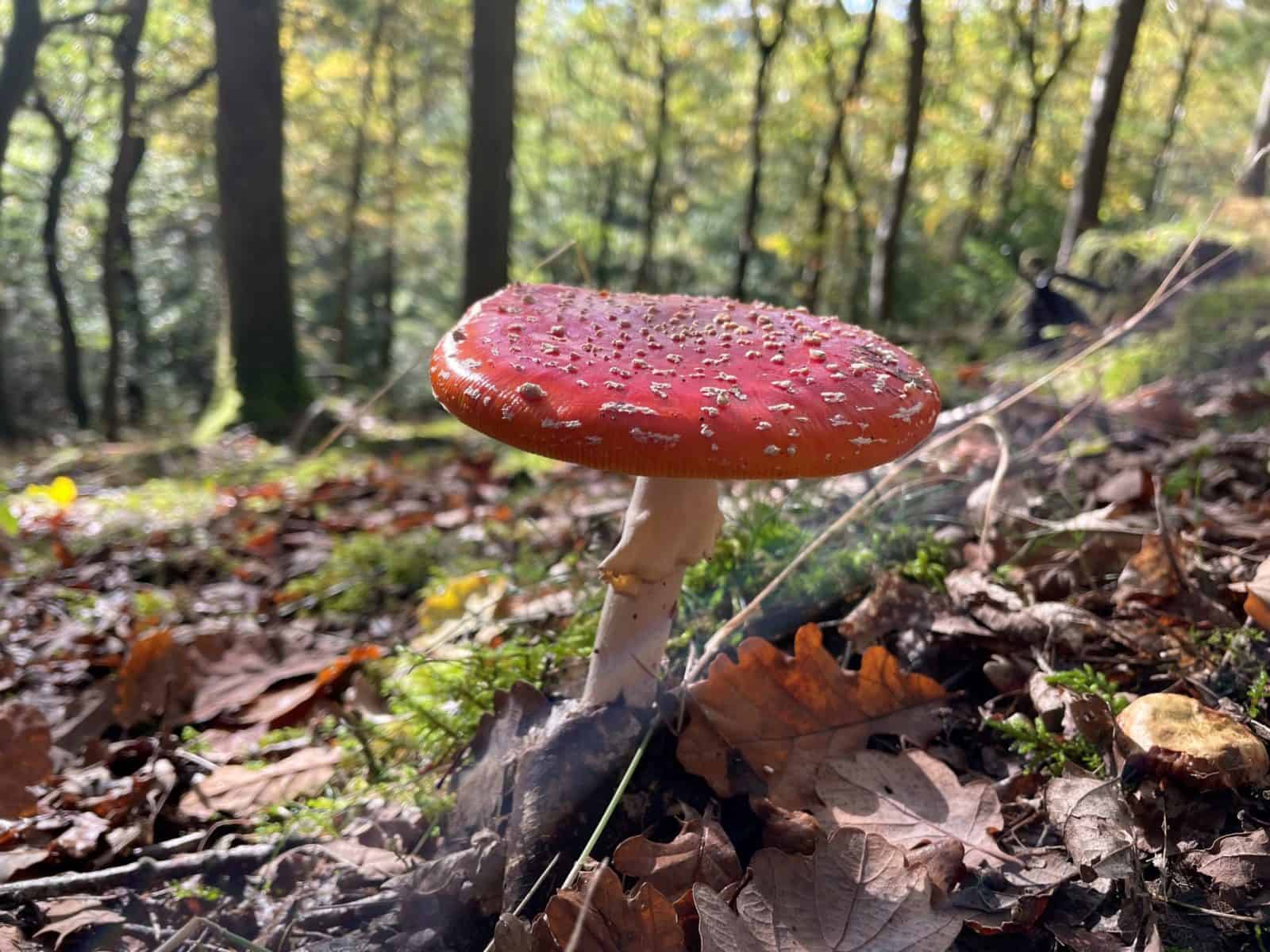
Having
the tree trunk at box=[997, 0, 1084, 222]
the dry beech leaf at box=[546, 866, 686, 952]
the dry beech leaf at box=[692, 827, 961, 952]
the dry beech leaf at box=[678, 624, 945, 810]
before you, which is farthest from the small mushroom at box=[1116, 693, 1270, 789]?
the tree trunk at box=[997, 0, 1084, 222]

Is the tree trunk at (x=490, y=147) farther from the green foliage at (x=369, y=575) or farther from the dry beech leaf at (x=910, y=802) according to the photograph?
the dry beech leaf at (x=910, y=802)

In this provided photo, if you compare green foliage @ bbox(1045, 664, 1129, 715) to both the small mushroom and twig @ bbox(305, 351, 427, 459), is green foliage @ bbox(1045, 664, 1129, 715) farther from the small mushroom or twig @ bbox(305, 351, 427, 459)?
twig @ bbox(305, 351, 427, 459)

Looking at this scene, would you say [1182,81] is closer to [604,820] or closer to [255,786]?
[604,820]

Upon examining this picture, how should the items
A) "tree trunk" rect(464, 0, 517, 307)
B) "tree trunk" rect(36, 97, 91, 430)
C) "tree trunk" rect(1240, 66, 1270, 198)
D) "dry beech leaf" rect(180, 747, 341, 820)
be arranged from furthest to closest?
"tree trunk" rect(36, 97, 91, 430), "tree trunk" rect(1240, 66, 1270, 198), "tree trunk" rect(464, 0, 517, 307), "dry beech leaf" rect(180, 747, 341, 820)

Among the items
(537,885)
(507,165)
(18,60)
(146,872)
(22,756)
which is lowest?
(146,872)

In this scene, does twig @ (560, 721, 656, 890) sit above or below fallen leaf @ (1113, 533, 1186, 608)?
below

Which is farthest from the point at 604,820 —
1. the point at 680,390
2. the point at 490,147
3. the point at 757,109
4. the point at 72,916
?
the point at 757,109

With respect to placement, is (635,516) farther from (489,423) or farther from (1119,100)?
(1119,100)

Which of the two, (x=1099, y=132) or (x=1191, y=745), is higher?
(x=1099, y=132)
